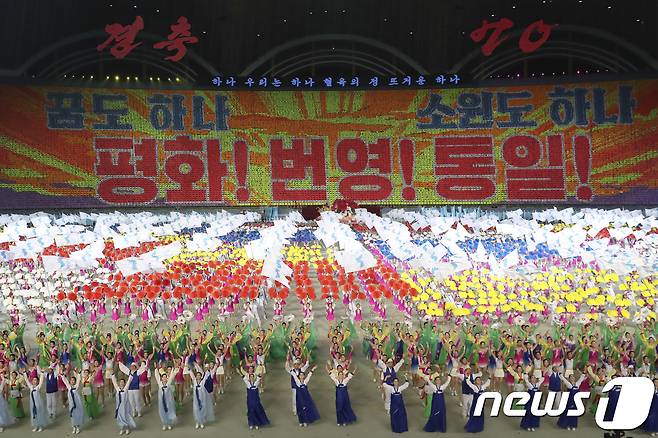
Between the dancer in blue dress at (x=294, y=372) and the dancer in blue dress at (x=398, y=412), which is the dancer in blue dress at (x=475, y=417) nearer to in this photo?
the dancer in blue dress at (x=398, y=412)

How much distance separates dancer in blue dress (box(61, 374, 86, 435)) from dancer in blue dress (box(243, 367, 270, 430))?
10.0 ft

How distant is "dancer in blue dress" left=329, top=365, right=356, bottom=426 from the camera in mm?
12047

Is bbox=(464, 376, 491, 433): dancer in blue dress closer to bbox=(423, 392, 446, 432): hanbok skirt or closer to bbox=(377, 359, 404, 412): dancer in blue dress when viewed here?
bbox=(423, 392, 446, 432): hanbok skirt

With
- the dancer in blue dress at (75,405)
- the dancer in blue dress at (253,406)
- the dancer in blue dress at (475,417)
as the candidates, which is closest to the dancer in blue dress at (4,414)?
the dancer in blue dress at (75,405)

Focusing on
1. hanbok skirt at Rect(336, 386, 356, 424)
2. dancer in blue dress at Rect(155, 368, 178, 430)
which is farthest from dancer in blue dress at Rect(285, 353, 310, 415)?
dancer in blue dress at Rect(155, 368, 178, 430)

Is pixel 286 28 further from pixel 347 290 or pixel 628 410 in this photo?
pixel 628 410

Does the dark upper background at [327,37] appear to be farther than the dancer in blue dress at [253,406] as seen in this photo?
Yes

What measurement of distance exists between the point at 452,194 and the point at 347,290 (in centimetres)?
3394

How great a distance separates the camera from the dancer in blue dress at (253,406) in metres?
11.9

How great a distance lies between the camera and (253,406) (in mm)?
11922

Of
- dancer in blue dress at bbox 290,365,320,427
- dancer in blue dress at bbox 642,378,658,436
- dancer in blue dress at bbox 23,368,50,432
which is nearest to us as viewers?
dancer in blue dress at bbox 642,378,658,436

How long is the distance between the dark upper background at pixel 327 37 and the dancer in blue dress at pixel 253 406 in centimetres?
3684

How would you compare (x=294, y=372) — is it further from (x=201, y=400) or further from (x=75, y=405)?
(x=75, y=405)

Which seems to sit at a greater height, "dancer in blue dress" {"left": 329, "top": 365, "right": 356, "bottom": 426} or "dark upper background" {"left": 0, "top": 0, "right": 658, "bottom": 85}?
"dark upper background" {"left": 0, "top": 0, "right": 658, "bottom": 85}
